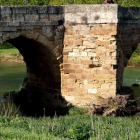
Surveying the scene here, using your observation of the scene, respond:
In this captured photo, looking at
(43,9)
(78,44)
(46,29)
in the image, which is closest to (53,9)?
(43,9)

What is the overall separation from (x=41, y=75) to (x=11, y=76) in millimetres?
7488

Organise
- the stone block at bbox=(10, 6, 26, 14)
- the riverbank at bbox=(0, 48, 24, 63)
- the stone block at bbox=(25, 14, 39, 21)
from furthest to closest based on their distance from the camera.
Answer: the riverbank at bbox=(0, 48, 24, 63), the stone block at bbox=(25, 14, 39, 21), the stone block at bbox=(10, 6, 26, 14)

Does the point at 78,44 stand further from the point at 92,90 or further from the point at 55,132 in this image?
the point at 55,132

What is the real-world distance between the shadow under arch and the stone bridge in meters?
0.04

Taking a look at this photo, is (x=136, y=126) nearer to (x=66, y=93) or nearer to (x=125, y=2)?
(x=66, y=93)

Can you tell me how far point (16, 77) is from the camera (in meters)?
17.8

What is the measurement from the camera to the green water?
49.6ft

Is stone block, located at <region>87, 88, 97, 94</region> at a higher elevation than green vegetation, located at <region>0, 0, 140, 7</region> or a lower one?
lower

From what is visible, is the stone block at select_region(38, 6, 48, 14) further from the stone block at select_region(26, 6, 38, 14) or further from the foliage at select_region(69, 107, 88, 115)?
the foliage at select_region(69, 107, 88, 115)

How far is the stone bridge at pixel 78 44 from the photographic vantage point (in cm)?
922

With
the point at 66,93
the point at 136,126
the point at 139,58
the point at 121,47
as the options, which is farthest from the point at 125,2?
the point at 136,126

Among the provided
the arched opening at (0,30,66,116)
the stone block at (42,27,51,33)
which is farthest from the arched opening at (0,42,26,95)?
the stone block at (42,27,51,33)

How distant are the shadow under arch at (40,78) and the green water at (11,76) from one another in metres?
2.75

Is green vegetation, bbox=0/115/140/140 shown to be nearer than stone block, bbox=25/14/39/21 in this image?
Yes
